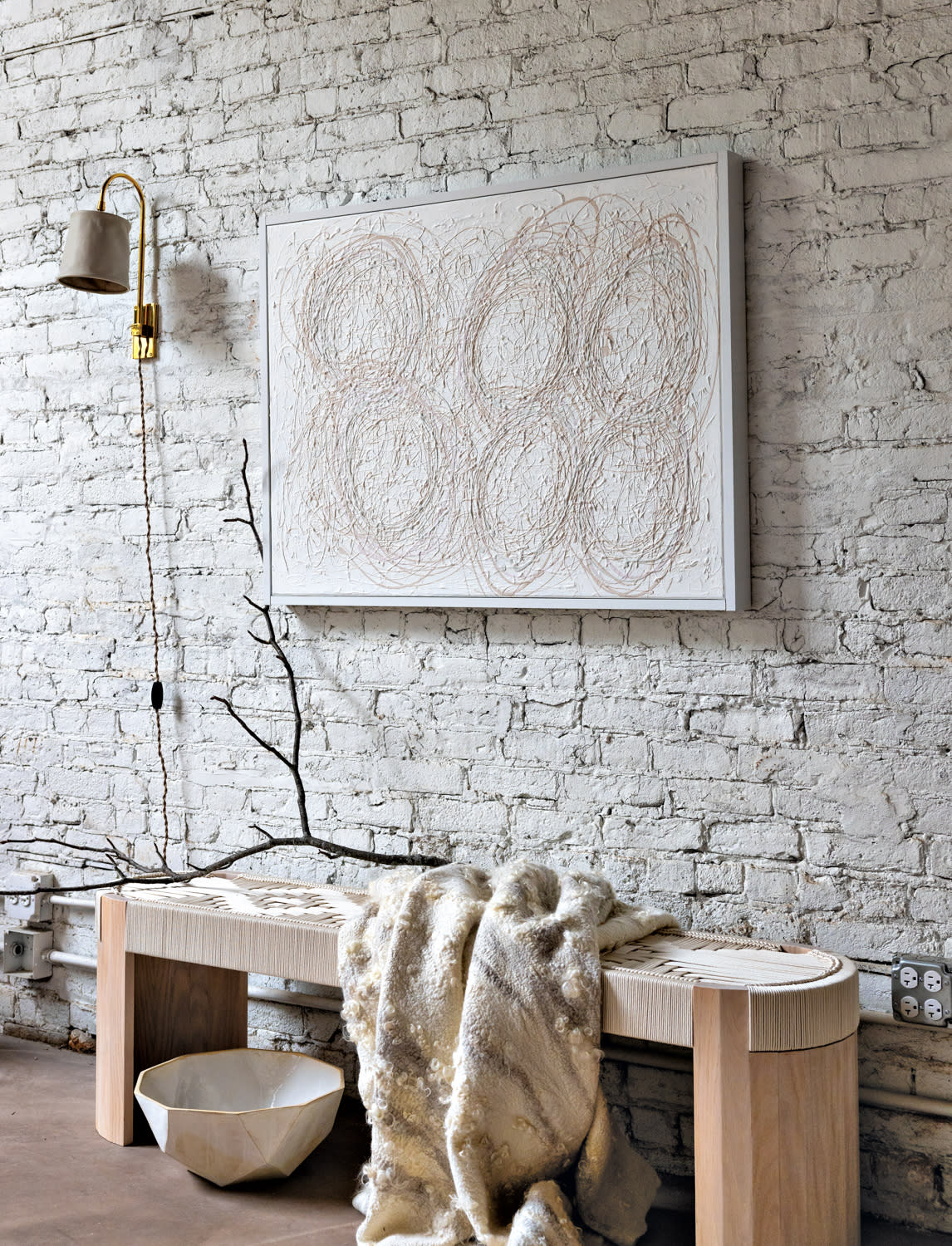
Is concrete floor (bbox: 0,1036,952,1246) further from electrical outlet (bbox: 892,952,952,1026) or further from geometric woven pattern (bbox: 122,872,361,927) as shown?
geometric woven pattern (bbox: 122,872,361,927)

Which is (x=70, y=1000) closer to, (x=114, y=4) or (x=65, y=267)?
(x=65, y=267)

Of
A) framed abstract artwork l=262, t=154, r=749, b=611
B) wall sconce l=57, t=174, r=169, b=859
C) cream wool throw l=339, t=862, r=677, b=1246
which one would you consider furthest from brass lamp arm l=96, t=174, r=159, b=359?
cream wool throw l=339, t=862, r=677, b=1246

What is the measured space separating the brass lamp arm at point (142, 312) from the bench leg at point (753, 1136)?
2195 mm

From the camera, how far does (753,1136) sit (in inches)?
80.1

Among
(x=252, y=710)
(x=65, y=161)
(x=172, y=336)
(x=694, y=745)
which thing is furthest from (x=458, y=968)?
(x=65, y=161)

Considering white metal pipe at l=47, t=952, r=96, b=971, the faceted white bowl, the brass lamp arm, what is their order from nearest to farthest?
1. the faceted white bowl
2. the brass lamp arm
3. white metal pipe at l=47, t=952, r=96, b=971

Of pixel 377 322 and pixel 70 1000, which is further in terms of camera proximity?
pixel 70 1000

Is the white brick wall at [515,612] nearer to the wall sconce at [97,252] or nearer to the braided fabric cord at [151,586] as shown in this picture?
the braided fabric cord at [151,586]

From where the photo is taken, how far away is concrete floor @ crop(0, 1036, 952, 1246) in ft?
7.64

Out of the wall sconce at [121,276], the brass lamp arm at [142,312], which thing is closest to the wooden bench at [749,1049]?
the wall sconce at [121,276]

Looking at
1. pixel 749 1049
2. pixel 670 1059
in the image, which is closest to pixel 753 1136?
pixel 749 1049

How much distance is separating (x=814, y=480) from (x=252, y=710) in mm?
1511

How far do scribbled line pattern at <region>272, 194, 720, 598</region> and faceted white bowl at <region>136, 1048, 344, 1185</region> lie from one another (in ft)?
3.68

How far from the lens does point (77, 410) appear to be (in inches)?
134
